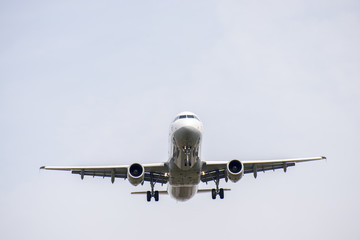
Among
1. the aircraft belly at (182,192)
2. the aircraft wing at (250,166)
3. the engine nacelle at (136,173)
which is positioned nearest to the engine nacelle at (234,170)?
the aircraft wing at (250,166)

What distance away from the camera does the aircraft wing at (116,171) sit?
1168 inches

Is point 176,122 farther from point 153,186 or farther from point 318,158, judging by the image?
point 318,158

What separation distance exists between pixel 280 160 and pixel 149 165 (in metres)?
8.52

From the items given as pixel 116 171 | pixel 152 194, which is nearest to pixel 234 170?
pixel 152 194

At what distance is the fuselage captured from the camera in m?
25.4

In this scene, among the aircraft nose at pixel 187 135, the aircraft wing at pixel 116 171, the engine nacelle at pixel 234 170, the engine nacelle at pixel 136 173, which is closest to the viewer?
the aircraft nose at pixel 187 135

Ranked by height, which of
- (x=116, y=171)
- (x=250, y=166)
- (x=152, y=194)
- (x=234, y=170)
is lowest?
(x=152, y=194)

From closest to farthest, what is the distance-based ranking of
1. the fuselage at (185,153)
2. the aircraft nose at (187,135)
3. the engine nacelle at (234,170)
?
the aircraft nose at (187,135), the fuselage at (185,153), the engine nacelle at (234,170)

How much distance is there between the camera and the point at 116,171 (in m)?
31.5

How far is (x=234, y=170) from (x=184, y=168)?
3.08 metres

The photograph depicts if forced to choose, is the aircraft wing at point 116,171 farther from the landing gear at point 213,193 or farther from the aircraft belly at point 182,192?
the landing gear at point 213,193

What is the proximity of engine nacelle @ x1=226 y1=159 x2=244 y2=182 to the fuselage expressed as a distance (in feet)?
5.90

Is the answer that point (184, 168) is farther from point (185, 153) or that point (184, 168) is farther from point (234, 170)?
point (234, 170)

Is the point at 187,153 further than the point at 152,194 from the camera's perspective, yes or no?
No
